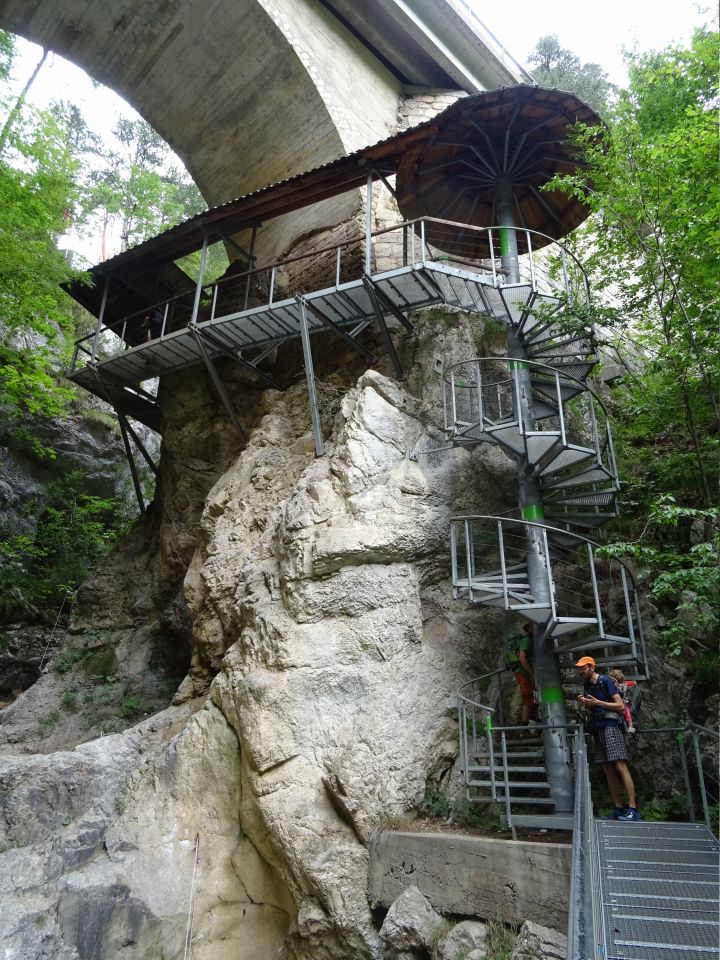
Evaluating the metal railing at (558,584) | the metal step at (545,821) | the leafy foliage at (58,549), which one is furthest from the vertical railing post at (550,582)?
the leafy foliage at (58,549)

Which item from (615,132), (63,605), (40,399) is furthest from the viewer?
(63,605)

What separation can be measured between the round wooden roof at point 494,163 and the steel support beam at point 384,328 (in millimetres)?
2398

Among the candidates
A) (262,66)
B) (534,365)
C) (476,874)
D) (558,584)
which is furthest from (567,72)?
(476,874)

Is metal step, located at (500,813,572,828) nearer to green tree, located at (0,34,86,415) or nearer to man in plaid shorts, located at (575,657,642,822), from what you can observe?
man in plaid shorts, located at (575,657,642,822)

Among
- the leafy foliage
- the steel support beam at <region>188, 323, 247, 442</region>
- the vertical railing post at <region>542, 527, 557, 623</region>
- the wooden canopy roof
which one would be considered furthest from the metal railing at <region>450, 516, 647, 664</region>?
the leafy foliage

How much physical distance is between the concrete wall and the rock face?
0.34 meters

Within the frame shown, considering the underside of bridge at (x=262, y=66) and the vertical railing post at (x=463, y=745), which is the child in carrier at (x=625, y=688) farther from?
the underside of bridge at (x=262, y=66)

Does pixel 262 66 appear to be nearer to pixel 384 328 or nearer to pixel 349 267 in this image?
pixel 349 267

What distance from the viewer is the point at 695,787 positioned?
6867mm

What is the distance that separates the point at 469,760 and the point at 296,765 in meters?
1.89

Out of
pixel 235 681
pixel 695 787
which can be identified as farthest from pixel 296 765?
pixel 695 787

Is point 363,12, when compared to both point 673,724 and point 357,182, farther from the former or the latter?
point 673,724

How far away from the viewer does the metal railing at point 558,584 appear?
716 centimetres

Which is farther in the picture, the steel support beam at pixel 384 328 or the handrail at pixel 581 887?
the steel support beam at pixel 384 328
